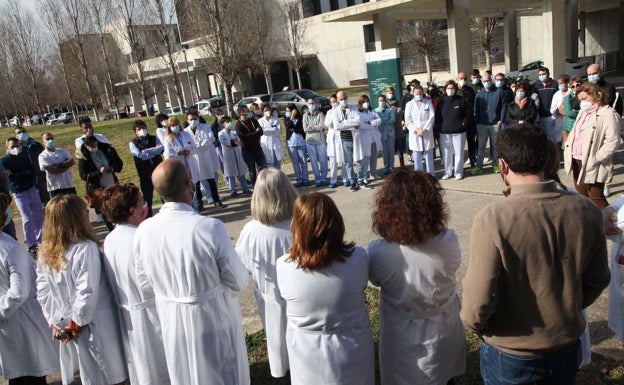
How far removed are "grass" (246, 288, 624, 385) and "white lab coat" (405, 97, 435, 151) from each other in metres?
5.25

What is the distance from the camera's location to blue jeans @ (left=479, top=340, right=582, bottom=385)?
7.30 feet

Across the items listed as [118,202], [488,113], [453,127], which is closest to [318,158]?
[453,127]

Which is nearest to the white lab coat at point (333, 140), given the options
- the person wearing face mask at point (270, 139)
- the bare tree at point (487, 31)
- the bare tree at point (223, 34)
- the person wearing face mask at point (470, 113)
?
the person wearing face mask at point (270, 139)

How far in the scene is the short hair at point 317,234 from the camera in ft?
8.29

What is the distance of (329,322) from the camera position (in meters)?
2.62

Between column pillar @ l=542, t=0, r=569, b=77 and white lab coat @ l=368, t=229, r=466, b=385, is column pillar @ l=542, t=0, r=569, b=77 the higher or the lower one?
the higher one

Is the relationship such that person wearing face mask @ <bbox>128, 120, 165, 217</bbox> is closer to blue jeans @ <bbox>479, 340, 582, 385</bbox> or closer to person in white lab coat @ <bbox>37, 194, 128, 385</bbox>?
person in white lab coat @ <bbox>37, 194, 128, 385</bbox>

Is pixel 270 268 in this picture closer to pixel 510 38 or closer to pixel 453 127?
pixel 453 127

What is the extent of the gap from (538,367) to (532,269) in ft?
1.66

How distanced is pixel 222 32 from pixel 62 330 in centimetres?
2475

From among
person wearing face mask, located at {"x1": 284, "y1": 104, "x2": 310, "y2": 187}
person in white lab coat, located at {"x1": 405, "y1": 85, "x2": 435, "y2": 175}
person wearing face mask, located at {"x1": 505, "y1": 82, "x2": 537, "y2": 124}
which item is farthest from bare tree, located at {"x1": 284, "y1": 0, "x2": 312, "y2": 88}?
person wearing face mask, located at {"x1": 505, "y1": 82, "x2": 537, "y2": 124}

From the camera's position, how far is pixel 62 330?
330cm

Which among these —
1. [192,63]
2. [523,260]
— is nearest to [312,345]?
[523,260]

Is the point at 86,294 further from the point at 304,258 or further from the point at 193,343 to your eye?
the point at 304,258
